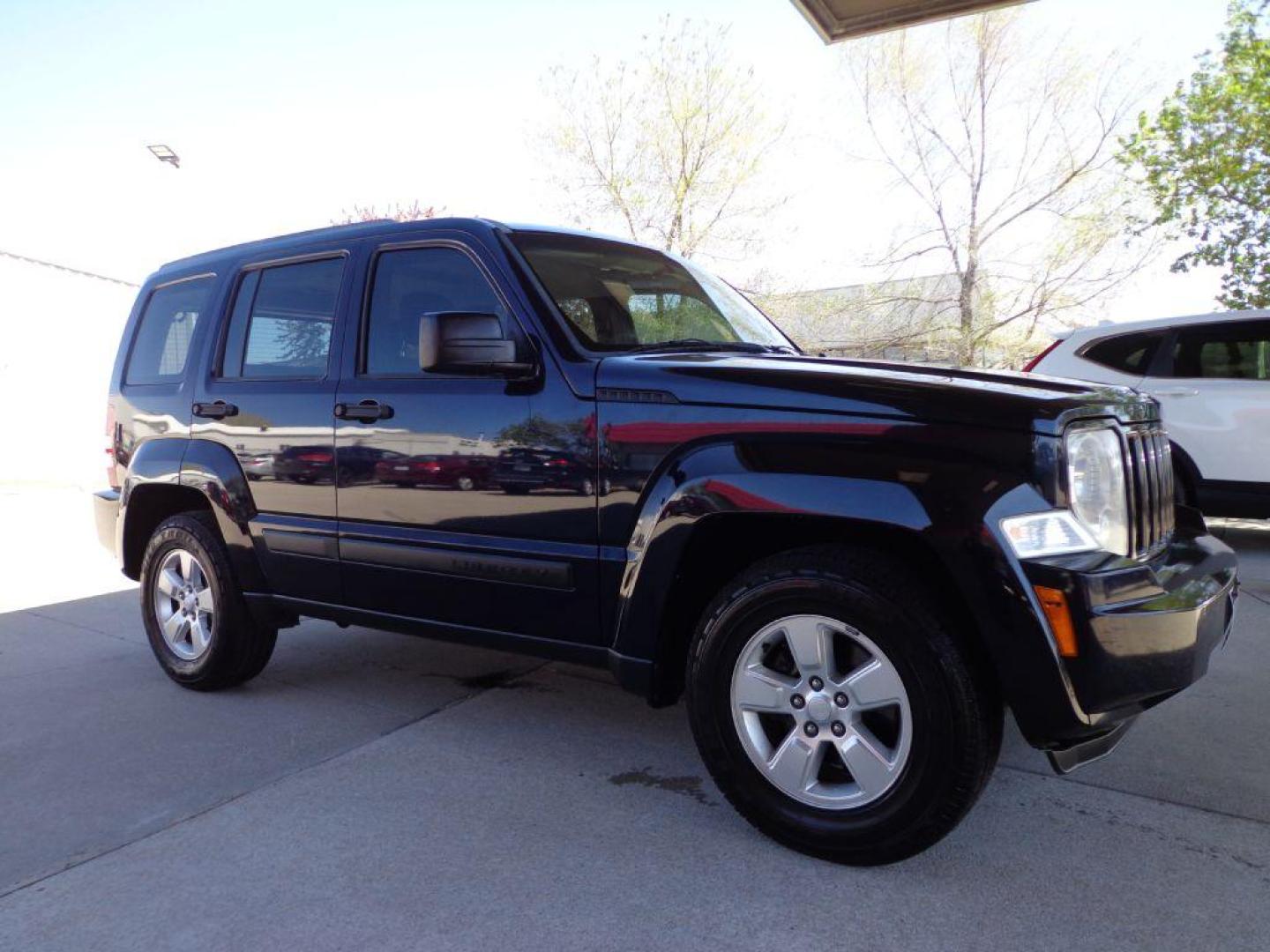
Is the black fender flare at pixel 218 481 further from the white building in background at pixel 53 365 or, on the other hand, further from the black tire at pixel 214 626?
the white building in background at pixel 53 365

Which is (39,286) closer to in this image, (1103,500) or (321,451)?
(321,451)

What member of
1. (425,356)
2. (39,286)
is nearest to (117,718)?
(425,356)

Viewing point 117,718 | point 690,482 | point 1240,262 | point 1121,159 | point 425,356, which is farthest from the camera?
point 1121,159

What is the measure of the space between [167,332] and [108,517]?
39.0 inches

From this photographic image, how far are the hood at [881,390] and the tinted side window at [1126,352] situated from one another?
5.17 m

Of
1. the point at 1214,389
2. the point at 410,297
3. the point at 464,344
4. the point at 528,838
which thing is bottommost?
the point at 528,838

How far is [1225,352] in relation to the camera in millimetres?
7312

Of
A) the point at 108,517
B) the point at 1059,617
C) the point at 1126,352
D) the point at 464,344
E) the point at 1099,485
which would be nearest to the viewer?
the point at 1059,617

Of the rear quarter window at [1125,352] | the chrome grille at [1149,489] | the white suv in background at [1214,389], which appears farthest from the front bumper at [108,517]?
the rear quarter window at [1125,352]

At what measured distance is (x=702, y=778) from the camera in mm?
3285

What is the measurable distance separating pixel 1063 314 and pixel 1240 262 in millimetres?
4027

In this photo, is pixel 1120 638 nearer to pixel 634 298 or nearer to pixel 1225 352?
pixel 634 298

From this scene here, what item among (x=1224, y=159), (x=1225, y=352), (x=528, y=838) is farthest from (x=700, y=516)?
(x=1224, y=159)

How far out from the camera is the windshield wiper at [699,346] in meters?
3.38
